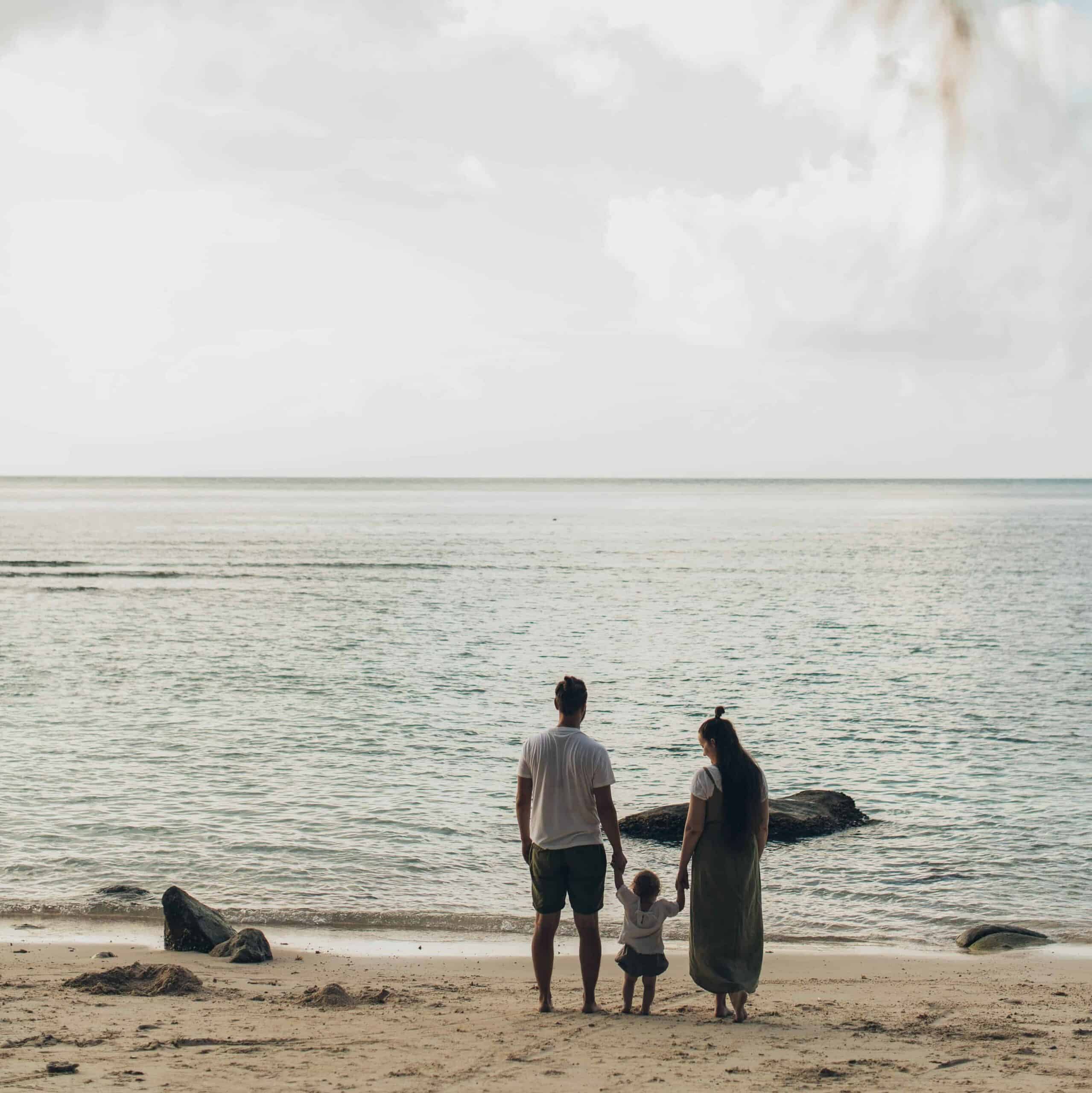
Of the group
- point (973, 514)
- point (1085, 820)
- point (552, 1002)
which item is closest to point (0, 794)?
point (552, 1002)

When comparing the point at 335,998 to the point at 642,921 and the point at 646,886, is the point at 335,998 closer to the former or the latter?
the point at 642,921

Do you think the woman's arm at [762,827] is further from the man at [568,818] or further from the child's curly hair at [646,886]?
the man at [568,818]

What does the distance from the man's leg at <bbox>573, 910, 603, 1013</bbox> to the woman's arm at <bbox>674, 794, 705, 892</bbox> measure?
0.68 m

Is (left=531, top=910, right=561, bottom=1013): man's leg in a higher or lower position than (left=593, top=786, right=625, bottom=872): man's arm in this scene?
lower

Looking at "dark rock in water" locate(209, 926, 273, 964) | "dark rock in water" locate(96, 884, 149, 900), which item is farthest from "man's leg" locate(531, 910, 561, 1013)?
"dark rock in water" locate(96, 884, 149, 900)

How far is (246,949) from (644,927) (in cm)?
379

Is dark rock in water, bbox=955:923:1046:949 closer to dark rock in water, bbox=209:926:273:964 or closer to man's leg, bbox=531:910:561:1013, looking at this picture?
man's leg, bbox=531:910:561:1013

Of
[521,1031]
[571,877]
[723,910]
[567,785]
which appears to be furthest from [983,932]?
[567,785]

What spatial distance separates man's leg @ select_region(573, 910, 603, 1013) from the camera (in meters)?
8.08

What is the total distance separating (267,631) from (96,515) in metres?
118

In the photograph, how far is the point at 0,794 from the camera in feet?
54.7

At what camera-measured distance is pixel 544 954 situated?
8195mm

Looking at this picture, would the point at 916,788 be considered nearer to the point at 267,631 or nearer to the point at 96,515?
the point at 267,631

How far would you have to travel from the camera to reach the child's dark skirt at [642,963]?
8086 mm
